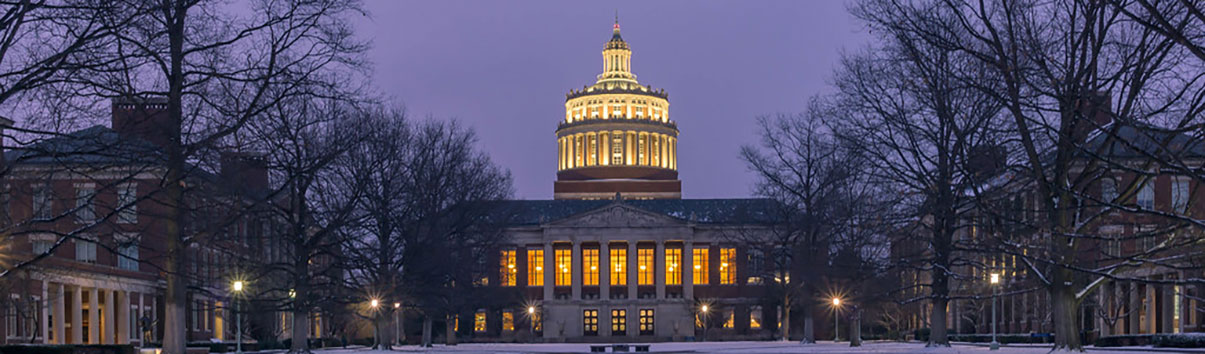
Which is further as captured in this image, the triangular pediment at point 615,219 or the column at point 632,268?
the triangular pediment at point 615,219

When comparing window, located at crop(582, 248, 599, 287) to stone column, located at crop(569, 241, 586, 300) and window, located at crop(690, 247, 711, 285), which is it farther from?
window, located at crop(690, 247, 711, 285)

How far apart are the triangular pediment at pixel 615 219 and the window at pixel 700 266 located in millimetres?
4063

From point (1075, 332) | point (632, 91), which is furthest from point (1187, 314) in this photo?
point (632, 91)

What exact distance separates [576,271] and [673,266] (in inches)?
382

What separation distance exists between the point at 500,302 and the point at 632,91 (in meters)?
74.1

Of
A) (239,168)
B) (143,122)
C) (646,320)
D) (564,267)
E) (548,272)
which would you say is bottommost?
(646,320)

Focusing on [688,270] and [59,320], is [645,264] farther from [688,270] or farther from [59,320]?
[59,320]

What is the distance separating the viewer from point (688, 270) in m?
133

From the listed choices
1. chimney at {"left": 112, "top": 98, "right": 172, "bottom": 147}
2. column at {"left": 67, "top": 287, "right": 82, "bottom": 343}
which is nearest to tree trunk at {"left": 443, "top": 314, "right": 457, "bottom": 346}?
column at {"left": 67, "top": 287, "right": 82, "bottom": 343}

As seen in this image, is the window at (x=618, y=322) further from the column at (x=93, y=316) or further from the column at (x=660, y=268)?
the column at (x=93, y=316)

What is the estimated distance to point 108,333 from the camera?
7031cm

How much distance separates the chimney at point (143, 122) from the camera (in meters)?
23.1

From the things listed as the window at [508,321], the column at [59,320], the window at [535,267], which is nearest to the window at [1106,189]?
the column at [59,320]

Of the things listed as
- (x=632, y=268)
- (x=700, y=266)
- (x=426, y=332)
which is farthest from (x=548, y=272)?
(x=426, y=332)
